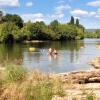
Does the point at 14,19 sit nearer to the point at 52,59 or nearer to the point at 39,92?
the point at 52,59

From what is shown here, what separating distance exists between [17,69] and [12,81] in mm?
1496

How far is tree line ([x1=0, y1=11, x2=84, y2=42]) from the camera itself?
13850 centimetres

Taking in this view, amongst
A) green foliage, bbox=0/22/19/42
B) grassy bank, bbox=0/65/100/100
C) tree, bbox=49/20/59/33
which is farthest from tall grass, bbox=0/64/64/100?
tree, bbox=49/20/59/33

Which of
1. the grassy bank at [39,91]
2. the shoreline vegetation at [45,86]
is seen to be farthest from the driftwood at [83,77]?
the grassy bank at [39,91]

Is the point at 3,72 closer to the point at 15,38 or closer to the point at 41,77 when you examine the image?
the point at 41,77

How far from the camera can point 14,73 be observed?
14.1m

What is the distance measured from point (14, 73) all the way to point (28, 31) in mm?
135518

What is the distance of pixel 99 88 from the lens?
1335 cm

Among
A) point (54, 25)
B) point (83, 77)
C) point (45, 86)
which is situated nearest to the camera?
point (45, 86)

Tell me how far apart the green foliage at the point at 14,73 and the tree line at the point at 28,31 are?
118790 mm

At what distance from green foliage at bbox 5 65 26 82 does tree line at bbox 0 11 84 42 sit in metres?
119

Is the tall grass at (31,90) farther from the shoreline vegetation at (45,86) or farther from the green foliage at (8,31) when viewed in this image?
the green foliage at (8,31)

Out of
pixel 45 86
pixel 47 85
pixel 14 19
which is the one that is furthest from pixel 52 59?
pixel 14 19

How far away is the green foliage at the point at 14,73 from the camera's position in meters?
13.6
